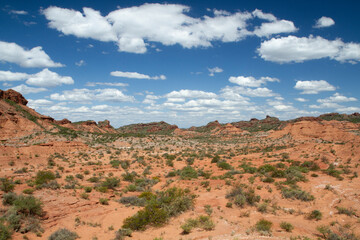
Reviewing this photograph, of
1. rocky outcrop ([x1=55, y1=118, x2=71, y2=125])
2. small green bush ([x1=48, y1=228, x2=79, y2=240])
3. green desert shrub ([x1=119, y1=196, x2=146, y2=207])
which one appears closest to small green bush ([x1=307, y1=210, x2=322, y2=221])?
green desert shrub ([x1=119, y1=196, x2=146, y2=207])

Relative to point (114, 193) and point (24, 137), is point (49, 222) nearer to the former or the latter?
point (114, 193)

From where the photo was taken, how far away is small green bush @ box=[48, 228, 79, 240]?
855 cm

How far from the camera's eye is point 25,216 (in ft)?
31.6

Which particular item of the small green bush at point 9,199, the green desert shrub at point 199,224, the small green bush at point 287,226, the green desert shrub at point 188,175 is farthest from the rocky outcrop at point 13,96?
the small green bush at point 287,226

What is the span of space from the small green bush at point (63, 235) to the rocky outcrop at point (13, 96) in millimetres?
60530

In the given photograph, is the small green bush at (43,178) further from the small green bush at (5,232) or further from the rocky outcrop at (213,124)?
the rocky outcrop at (213,124)

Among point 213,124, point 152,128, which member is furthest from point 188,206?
point 213,124

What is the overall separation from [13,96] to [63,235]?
6339 centimetres

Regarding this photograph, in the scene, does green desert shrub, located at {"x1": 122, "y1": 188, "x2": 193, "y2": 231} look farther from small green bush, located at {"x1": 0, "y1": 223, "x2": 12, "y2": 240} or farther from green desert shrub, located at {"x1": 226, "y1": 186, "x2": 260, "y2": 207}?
small green bush, located at {"x1": 0, "y1": 223, "x2": 12, "y2": 240}

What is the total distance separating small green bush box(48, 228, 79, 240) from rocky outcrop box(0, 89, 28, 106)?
60.5 meters

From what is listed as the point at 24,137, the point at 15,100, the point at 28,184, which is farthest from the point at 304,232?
the point at 15,100

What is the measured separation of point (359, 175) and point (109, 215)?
18.5m

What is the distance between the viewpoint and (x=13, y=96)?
5719 centimetres

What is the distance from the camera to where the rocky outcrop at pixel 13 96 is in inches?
2170
